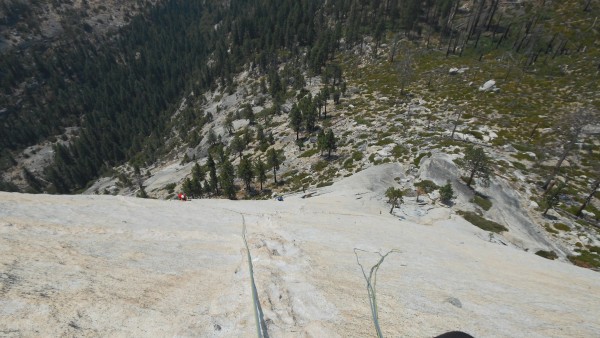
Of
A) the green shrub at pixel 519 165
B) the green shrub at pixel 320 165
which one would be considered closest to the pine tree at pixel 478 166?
the green shrub at pixel 519 165

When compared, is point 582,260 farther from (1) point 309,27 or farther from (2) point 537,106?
(1) point 309,27

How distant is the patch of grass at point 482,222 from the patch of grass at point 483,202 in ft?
13.4

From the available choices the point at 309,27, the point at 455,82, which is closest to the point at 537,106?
the point at 455,82

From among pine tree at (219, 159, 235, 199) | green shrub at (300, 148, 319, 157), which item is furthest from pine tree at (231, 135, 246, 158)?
green shrub at (300, 148, 319, 157)

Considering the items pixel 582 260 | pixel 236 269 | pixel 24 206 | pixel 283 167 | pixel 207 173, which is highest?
pixel 24 206

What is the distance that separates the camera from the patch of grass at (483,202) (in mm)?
42809

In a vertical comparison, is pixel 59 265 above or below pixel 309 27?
above

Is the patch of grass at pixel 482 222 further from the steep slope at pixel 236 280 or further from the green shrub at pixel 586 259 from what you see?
the steep slope at pixel 236 280

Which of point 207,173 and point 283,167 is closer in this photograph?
point 283,167

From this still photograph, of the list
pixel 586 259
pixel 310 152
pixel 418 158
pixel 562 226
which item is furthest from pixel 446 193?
pixel 310 152

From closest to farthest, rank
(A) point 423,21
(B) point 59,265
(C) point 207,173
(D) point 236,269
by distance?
(B) point 59,265
(D) point 236,269
(C) point 207,173
(A) point 423,21

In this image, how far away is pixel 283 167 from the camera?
83.8 m

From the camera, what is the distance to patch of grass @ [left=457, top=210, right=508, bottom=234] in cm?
3716

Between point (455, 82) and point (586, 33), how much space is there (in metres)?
60.7
